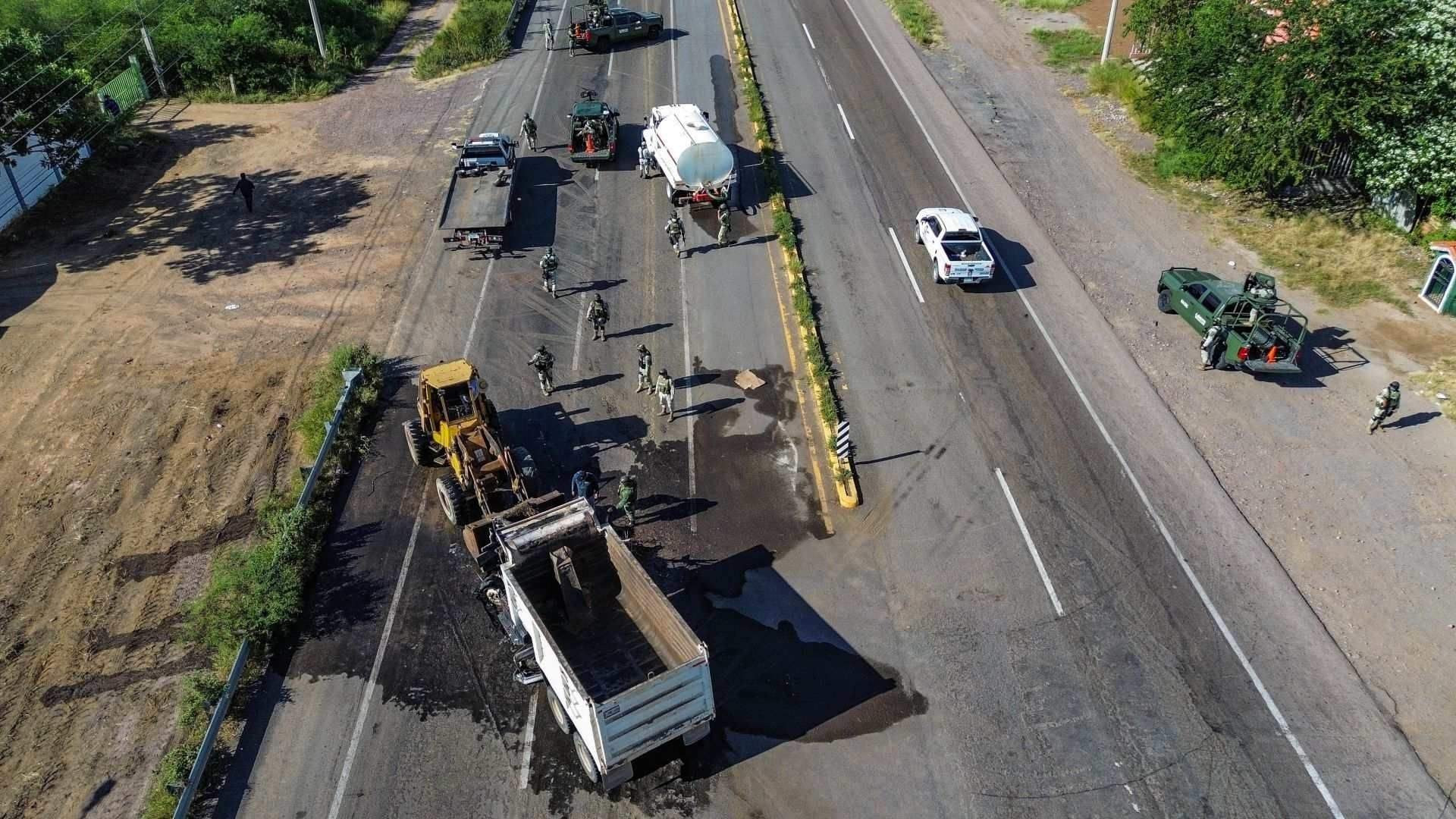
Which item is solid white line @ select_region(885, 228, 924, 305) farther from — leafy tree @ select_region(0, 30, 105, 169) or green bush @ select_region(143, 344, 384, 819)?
leafy tree @ select_region(0, 30, 105, 169)

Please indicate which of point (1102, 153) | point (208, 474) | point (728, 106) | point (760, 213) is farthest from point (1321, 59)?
point (208, 474)

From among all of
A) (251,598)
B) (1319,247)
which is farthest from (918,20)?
(251,598)

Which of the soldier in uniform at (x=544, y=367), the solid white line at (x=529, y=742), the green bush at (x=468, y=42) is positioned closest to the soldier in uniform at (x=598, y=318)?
the soldier in uniform at (x=544, y=367)

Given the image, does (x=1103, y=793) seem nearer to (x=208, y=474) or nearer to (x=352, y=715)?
(x=352, y=715)

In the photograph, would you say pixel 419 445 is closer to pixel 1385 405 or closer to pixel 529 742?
pixel 529 742

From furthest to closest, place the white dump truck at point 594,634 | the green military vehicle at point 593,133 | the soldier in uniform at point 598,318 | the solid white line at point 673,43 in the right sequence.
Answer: the solid white line at point 673,43 < the green military vehicle at point 593,133 < the soldier in uniform at point 598,318 < the white dump truck at point 594,634

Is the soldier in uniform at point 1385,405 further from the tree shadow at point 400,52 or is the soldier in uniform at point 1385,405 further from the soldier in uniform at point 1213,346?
the tree shadow at point 400,52
